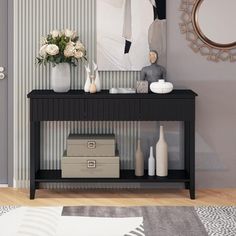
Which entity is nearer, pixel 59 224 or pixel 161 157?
pixel 59 224

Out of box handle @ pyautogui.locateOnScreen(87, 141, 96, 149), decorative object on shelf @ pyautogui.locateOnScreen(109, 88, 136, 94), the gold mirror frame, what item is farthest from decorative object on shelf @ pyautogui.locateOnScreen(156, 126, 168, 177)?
the gold mirror frame

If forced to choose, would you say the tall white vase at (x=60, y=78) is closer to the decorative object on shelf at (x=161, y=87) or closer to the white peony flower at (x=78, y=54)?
the white peony flower at (x=78, y=54)

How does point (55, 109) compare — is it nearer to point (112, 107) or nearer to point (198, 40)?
point (112, 107)

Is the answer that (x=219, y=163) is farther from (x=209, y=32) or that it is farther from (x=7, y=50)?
(x=7, y=50)

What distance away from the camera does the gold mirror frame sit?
17.1 feet

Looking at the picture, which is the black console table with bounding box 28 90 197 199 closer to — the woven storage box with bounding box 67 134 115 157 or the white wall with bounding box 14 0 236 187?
the woven storage box with bounding box 67 134 115 157

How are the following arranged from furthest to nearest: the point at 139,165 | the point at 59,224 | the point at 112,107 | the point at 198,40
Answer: the point at 198,40 < the point at 139,165 < the point at 112,107 < the point at 59,224

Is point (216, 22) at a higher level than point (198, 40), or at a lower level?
higher

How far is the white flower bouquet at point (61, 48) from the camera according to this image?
497 centimetres

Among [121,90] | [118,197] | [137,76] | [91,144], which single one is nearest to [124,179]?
[118,197]

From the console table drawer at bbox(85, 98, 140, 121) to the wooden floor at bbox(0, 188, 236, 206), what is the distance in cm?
64

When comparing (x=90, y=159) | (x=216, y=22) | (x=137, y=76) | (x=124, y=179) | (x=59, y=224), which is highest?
(x=216, y=22)

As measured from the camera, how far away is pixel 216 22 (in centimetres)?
520

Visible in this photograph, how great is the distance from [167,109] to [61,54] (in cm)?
94
